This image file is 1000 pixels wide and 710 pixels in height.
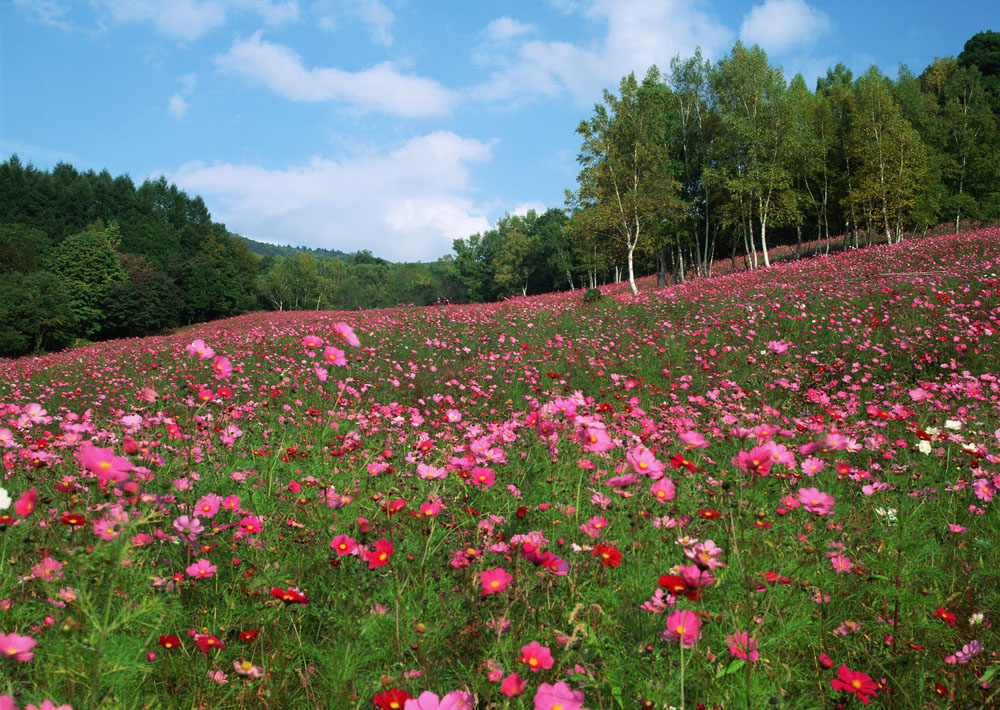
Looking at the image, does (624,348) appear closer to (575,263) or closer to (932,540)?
(932,540)

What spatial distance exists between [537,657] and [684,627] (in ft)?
1.28

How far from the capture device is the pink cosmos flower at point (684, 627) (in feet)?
3.99

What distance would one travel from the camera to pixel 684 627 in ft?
4.23

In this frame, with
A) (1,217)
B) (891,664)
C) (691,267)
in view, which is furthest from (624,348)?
(1,217)

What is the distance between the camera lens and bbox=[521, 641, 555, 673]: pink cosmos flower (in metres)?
1.34

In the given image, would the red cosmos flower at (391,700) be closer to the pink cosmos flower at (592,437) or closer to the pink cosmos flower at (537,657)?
the pink cosmos flower at (537,657)

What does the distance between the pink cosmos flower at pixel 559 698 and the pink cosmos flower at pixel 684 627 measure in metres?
0.28

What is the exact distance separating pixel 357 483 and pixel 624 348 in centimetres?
772

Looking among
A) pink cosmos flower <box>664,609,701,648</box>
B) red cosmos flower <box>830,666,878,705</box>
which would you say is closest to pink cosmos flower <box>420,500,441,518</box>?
pink cosmos flower <box>664,609,701,648</box>

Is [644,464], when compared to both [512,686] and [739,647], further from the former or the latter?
[512,686]

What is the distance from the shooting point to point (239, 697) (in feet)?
5.15

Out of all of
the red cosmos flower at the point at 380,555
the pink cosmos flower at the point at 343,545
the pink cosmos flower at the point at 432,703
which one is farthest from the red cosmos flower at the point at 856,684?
the pink cosmos flower at the point at 343,545

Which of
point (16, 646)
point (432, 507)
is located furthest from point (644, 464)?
point (16, 646)

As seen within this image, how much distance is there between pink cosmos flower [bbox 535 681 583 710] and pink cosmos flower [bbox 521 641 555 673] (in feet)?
0.45
